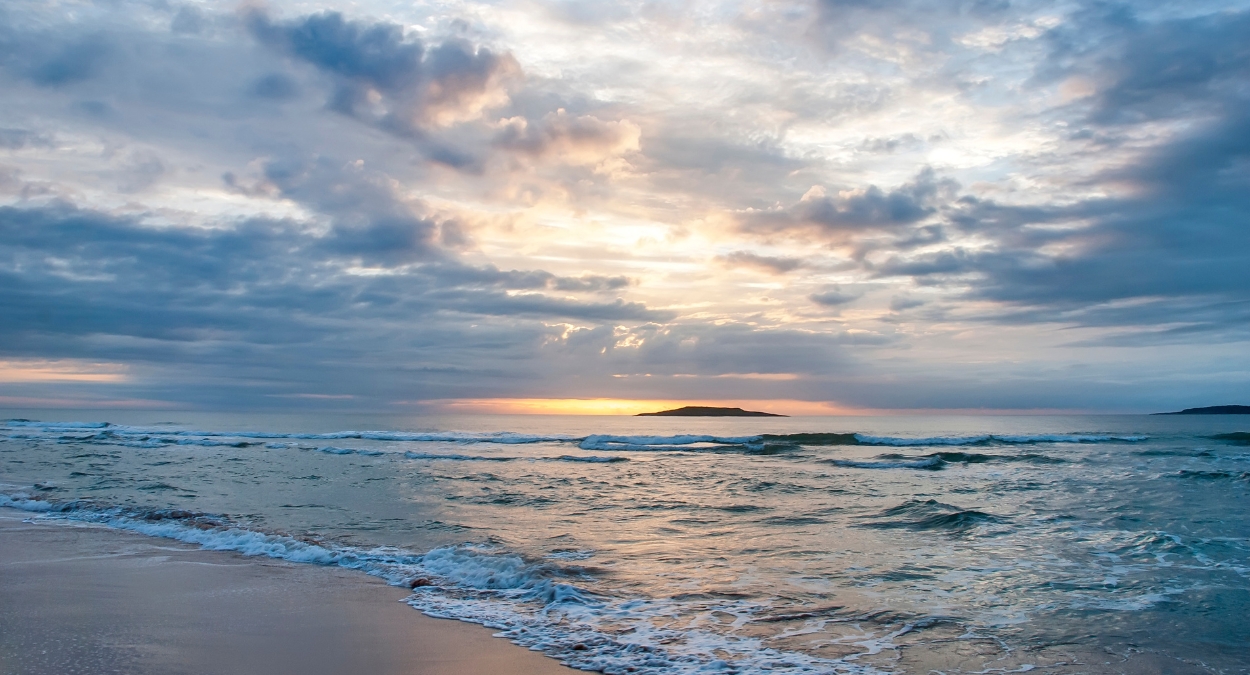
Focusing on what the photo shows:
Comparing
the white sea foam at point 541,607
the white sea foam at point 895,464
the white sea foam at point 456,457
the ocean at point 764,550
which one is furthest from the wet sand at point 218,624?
the white sea foam at point 895,464

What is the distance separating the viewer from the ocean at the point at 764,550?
754 cm

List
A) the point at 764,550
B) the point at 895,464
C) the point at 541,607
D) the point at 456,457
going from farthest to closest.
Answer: the point at 456,457 → the point at 895,464 → the point at 764,550 → the point at 541,607

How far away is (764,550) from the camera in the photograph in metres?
12.6

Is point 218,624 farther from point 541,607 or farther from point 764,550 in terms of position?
point 764,550

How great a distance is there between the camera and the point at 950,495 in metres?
20.5

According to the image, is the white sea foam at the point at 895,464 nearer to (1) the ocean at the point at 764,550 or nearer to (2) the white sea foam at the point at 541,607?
(1) the ocean at the point at 764,550

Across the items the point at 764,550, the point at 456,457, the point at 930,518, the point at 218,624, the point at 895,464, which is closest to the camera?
the point at 218,624

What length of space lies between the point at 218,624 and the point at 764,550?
8512 millimetres

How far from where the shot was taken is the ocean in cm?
754

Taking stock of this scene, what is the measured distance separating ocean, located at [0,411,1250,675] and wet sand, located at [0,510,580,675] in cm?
65

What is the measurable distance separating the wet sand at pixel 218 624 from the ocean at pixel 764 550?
0.65 meters

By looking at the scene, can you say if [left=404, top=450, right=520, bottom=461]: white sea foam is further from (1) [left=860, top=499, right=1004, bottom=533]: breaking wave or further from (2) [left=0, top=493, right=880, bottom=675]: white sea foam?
(1) [left=860, top=499, right=1004, bottom=533]: breaking wave

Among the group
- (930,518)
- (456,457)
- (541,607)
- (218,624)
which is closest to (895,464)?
(930,518)

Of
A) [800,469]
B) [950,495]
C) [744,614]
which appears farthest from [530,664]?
[800,469]
